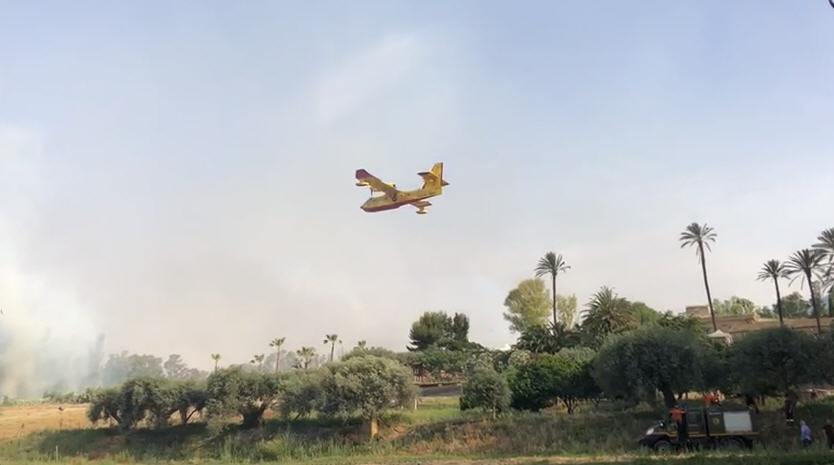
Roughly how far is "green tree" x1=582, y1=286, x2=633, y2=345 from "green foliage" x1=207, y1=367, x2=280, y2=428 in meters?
36.0

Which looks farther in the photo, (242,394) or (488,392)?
(242,394)

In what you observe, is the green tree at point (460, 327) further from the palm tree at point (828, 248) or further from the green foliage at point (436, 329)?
the palm tree at point (828, 248)

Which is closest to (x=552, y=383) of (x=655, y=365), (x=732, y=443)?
(x=655, y=365)

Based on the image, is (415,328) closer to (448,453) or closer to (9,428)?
(9,428)

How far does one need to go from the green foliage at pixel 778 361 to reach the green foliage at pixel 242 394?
3110 centimetres

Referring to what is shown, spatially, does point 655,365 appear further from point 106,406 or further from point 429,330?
point 429,330

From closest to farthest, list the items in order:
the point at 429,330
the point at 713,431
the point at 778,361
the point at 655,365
A: the point at 713,431 < the point at 778,361 < the point at 655,365 < the point at 429,330

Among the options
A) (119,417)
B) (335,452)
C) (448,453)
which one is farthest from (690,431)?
(119,417)

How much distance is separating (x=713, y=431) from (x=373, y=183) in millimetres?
24835

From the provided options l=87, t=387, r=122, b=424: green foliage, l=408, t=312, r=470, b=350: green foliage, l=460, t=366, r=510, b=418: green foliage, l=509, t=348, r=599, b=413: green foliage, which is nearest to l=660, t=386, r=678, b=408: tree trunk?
l=509, t=348, r=599, b=413: green foliage

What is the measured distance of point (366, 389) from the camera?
41031 millimetres

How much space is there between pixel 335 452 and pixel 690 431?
20.1m

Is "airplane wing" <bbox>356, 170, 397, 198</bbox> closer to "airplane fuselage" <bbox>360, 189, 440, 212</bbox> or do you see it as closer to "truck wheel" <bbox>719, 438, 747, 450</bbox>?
"airplane fuselage" <bbox>360, 189, 440, 212</bbox>

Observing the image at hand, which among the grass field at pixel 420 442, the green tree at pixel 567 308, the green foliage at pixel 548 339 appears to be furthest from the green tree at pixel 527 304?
the grass field at pixel 420 442
